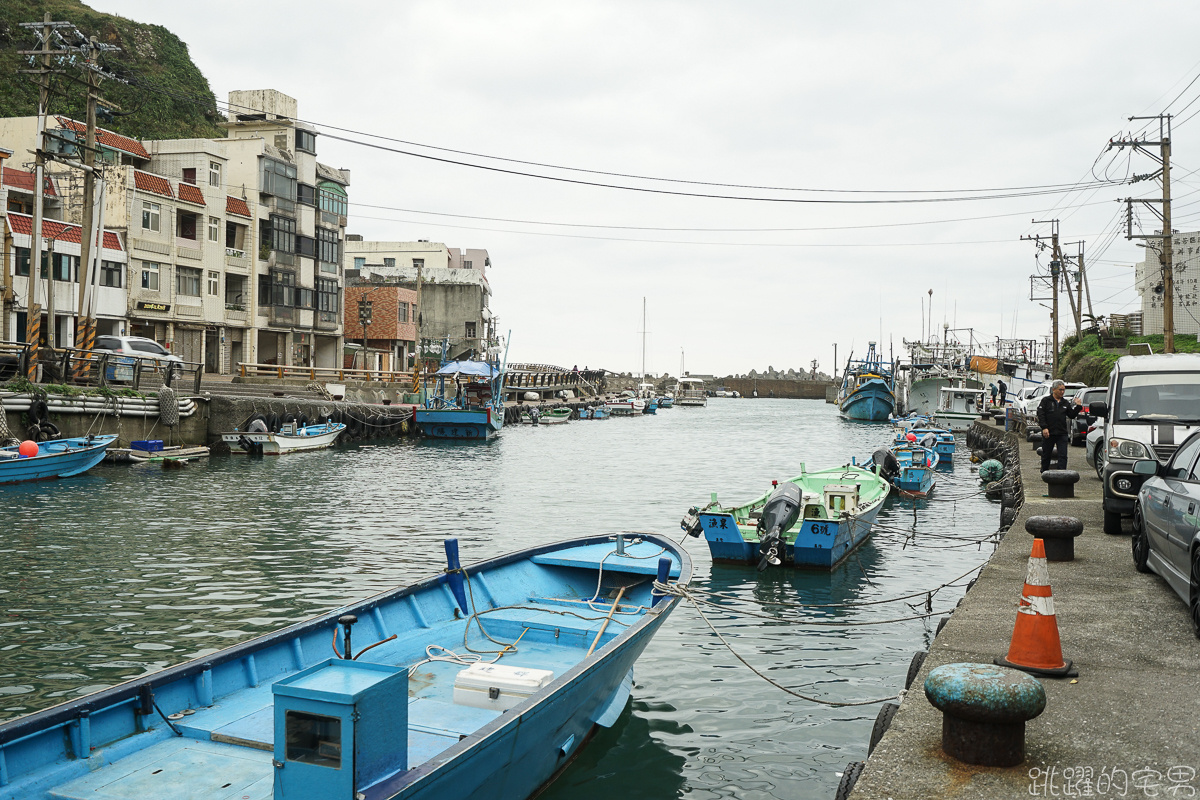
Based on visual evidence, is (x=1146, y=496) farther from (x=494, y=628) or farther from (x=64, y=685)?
(x=64, y=685)

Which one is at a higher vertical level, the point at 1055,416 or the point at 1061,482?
the point at 1055,416

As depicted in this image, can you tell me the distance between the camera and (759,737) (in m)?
8.25

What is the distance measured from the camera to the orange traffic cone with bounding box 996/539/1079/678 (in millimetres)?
5773

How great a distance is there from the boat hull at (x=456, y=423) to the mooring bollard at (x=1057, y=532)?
4208cm

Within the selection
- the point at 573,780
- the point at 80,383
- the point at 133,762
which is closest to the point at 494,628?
the point at 573,780

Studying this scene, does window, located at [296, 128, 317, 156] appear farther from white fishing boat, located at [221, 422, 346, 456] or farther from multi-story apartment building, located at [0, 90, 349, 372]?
white fishing boat, located at [221, 422, 346, 456]

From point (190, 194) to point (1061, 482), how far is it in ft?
154

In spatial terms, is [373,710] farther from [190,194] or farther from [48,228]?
[190,194]

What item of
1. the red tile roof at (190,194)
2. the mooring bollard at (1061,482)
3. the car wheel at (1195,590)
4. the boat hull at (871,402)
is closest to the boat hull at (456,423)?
the red tile roof at (190,194)

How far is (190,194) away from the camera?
48.1 metres

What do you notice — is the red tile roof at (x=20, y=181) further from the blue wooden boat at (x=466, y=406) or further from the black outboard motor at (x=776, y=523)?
the black outboard motor at (x=776, y=523)

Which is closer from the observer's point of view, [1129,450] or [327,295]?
[1129,450]

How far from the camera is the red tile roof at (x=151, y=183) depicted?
146 ft

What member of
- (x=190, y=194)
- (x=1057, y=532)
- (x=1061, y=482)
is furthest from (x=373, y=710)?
(x=190, y=194)
